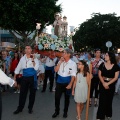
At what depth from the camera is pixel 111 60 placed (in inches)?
294

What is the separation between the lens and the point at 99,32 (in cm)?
6975

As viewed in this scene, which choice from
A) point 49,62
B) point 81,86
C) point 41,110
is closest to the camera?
point 81,86

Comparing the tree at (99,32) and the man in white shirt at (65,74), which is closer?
the man in white shirt at (65,74)

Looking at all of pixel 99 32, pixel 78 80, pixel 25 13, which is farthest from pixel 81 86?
pixel 99 32

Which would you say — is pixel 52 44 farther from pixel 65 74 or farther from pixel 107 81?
pixel 107 81

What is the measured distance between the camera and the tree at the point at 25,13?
32.1 meters

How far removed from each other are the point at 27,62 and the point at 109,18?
214 feet

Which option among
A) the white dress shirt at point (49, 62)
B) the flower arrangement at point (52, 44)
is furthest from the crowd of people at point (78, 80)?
the white dress shirt at point (49, 62)

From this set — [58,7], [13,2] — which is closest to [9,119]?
[13,2]

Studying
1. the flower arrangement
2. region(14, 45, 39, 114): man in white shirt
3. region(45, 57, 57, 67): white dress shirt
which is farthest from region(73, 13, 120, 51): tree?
region(14, 45, 39, 114): man in white shirt

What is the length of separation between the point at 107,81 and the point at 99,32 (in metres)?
63.1

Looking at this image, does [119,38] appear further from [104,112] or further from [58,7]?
[104,112]

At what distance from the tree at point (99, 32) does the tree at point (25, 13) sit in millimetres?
34600

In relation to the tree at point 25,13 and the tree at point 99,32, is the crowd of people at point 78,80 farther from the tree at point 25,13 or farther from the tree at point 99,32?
the tree at point 99,32
